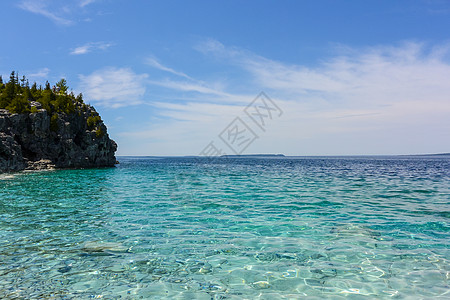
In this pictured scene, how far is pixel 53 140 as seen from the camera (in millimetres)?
62156

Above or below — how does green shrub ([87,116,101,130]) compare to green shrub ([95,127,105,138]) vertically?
above

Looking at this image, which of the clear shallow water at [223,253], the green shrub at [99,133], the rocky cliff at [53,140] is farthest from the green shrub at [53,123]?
the clear shallow water at [223,253]

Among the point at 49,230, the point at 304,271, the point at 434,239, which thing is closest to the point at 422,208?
the point at 434,239

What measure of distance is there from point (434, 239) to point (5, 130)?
65.2m

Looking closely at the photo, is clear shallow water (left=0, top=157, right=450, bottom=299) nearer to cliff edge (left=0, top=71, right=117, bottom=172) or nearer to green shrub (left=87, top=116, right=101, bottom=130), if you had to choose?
cliff edge (left=0, top=71, right=117, bottom=172)

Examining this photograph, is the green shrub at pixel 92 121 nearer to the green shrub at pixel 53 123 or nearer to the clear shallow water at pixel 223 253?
the green shrub at pixel 53 123

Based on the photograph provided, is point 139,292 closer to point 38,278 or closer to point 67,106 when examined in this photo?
point 38,278

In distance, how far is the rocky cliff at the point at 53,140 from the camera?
1999 inches

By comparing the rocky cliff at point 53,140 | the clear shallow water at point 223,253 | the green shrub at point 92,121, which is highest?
the green shrub at point 92,121

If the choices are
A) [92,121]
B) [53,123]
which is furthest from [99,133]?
[53,123]

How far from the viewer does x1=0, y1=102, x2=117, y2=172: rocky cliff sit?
167 feet

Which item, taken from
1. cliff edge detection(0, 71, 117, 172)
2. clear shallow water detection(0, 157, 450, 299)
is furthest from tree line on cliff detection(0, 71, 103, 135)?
clear shallow water detection(0, 157, 450, 299)

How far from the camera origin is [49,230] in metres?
11.1

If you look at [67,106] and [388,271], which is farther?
[67,106]
